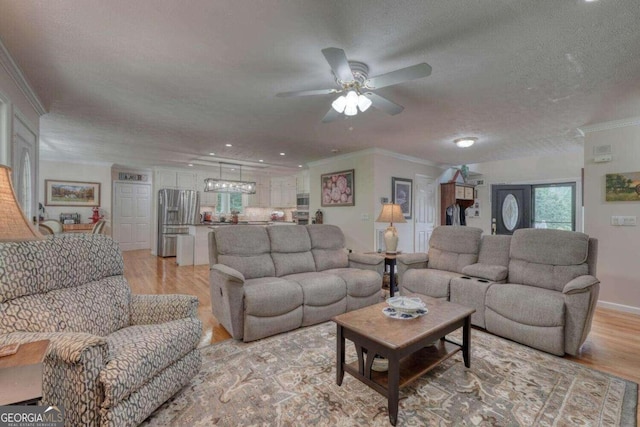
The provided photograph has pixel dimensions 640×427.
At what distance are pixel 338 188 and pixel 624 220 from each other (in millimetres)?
4237

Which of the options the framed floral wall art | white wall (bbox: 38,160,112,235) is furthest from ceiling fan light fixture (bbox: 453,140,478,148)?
white wall (bbox: 38,160,112,235)

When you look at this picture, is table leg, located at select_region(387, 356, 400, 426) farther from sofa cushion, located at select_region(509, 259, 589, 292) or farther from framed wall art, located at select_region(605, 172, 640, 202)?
framed wall art, located at select_region(605, 172, 640, 202)

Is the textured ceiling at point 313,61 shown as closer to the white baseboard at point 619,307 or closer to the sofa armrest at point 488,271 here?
the sofa armrest at point 488,271

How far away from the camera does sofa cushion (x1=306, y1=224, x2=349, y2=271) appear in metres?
3.73

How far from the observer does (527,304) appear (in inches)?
101

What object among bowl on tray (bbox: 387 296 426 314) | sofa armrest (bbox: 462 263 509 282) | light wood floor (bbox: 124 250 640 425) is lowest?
light wood floor (bbox: 124 250 640 425)

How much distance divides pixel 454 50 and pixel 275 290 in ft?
8.10

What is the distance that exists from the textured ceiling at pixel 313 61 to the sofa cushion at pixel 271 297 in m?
1.92

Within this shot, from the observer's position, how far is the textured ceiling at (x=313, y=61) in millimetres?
1720

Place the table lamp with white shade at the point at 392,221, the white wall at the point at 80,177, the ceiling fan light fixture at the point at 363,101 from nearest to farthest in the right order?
the ceiling fan light fixture at the point at 363,101
the table lamp with white shade at the point at 392,221
the white wall at the point at 80,177

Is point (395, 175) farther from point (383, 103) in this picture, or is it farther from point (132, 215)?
point (132, 215)

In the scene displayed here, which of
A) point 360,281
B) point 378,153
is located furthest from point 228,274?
point 378,153

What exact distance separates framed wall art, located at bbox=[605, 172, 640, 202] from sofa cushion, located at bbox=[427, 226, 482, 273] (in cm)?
178

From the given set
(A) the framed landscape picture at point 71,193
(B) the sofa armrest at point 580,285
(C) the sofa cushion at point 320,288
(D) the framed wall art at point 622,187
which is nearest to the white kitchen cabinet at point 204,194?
(A) the framed landscape picture at point 71,193
